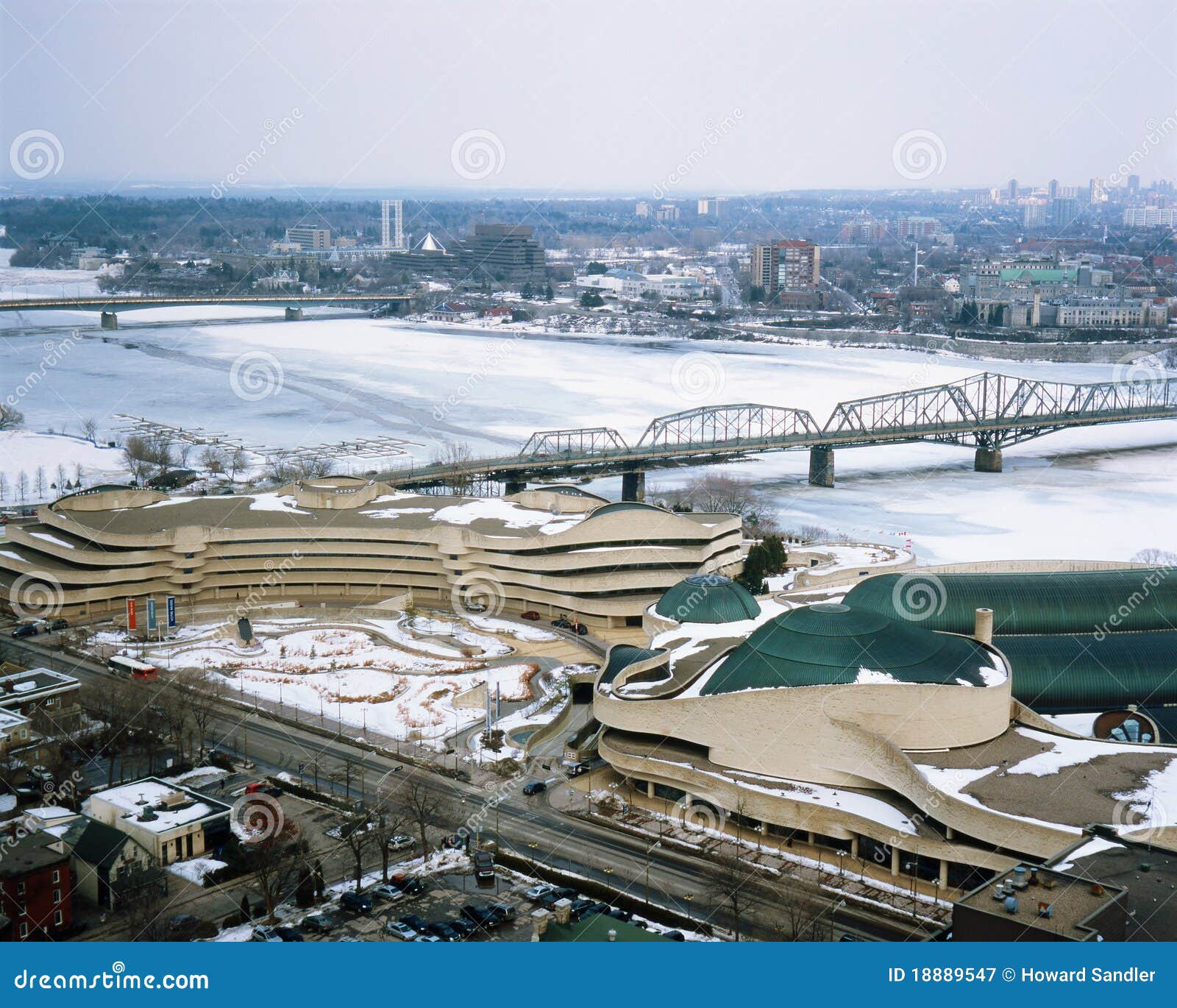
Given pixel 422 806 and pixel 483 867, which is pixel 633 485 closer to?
pixel 422 806

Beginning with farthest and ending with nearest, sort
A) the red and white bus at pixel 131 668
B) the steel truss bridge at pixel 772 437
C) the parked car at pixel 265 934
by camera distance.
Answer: the steel truss bridge at pixel 772 437 → the red and white bus at pixel 131 668 → the parked car at pixel 265 934

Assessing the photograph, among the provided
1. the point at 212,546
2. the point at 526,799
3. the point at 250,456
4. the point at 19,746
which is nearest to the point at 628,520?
the point at 212,546

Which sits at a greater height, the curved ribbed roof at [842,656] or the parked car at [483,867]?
the curved ribbed roof at [842,656]

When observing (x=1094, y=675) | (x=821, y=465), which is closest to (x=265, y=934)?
(x=1094, y=675)

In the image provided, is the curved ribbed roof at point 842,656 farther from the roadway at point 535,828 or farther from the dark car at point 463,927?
the dark car at point 463,927

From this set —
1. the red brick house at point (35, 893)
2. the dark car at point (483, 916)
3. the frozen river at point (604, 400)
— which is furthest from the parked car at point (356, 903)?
the frozen river at point (604, 400)

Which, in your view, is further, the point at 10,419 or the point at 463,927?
the point at 10,419
